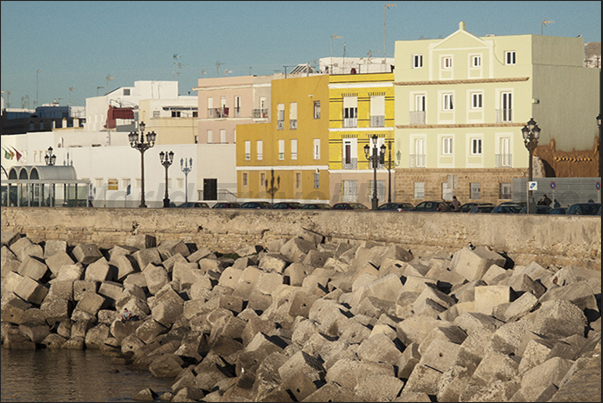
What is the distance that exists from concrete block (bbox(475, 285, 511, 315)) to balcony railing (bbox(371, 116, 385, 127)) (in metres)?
29.1

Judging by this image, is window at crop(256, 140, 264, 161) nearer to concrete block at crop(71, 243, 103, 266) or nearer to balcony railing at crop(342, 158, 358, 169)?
balcony railing at crop(342, 158, 358, 169)

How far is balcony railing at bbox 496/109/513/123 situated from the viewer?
41000mm

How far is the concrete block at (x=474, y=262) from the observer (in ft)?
57.5

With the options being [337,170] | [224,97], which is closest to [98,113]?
[224,97]

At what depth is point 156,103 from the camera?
196ft

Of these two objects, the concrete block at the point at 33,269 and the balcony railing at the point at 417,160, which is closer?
the concrete block at the point at 33,269

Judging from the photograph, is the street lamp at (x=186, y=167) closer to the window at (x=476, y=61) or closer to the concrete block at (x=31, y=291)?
the window at (x=476, y=61)

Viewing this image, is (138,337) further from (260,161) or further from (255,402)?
(260,161)

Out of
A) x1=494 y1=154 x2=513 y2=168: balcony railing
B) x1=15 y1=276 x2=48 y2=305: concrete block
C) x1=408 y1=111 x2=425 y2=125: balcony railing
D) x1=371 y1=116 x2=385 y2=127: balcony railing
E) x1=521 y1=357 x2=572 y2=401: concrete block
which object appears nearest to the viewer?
x1=521 y1=357 x2=572 y2=401: concrete block

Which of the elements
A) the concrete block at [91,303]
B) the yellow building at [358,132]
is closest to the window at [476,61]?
the yellow building at [358,132]

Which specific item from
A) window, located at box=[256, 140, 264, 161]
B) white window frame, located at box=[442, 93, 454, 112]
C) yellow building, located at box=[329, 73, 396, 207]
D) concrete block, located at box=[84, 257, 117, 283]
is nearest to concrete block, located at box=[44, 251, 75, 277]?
concrete block, located at box=[84, 257, 117, 283]

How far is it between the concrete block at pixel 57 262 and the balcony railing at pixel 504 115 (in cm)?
2256

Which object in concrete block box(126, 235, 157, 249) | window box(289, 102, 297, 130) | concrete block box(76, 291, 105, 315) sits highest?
window box(289, 102, 297, 130)

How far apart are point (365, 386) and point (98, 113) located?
5859cm
